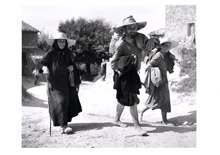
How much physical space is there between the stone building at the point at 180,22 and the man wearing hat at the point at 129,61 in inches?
776

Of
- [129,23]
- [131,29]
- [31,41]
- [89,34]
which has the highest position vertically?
[89,34]

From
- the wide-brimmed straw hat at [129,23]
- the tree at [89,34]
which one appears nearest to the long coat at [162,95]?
the wide-brimmed straw hat at [129,23]

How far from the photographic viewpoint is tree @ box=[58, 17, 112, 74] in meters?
26.0

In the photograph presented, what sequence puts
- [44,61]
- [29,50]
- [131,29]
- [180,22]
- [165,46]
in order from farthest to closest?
[180,22] < [29,50] < [165,46] < [44,61] < [131,29]

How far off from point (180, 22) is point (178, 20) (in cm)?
24

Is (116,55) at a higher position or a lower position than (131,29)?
lower

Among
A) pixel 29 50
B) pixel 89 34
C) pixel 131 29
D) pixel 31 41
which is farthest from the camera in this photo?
pixel 89 34

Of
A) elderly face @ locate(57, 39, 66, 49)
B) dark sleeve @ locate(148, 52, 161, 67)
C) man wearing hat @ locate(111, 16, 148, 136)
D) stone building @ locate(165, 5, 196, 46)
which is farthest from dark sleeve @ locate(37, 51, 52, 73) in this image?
stone building @ locate(165, 5, 196, 46)

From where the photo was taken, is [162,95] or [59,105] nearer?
[59,105]

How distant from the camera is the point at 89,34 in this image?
101ft

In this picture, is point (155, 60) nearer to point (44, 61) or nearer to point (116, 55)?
point (116, 55)

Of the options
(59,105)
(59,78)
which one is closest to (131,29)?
(59,78)

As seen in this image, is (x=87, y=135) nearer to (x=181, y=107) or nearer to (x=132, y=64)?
(x=132, y=64)

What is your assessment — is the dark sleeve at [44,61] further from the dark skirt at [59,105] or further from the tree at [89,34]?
the tree at [89,34]
